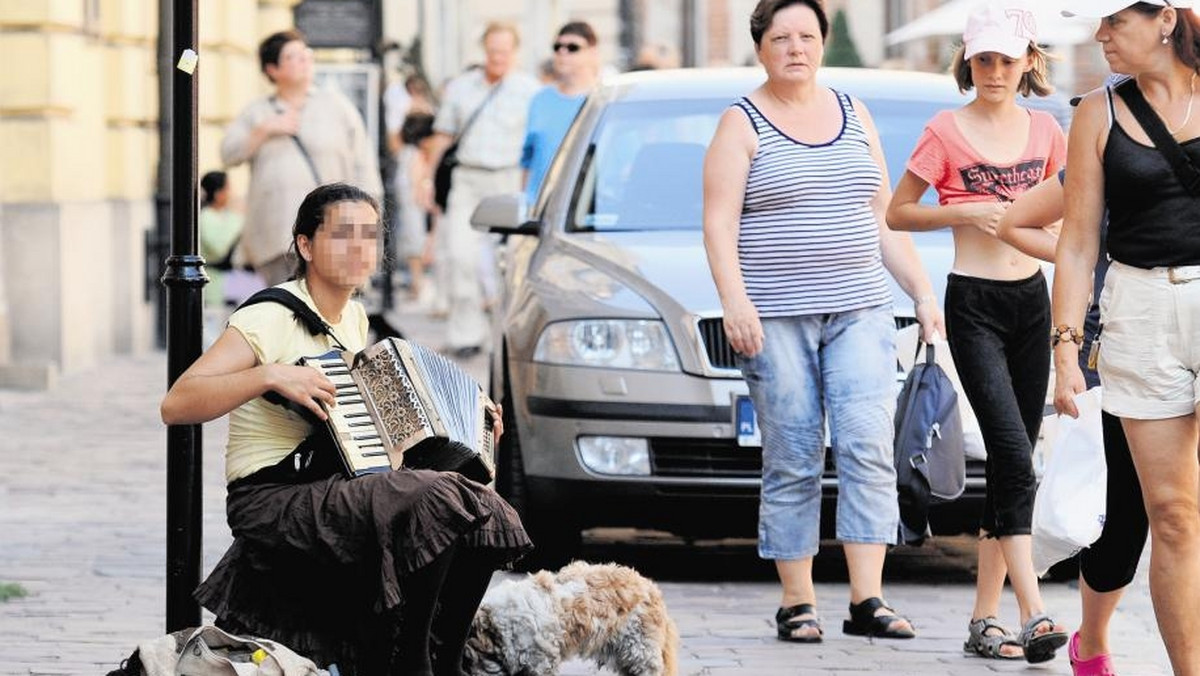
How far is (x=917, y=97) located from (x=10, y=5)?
305 inches

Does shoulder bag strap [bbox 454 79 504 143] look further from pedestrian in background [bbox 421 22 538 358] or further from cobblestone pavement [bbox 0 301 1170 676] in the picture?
cobblestone pavement [bbox 0 301 1170 676]

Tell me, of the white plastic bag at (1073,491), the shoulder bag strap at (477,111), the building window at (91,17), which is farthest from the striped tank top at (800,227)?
the building window at (91,17)

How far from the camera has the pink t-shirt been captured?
7160mm

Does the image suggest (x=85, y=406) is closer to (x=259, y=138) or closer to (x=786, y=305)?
(x=259, y=138)

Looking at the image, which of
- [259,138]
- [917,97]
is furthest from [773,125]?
[259,138]

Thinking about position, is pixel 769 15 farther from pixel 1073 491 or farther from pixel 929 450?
pixel 1073 491

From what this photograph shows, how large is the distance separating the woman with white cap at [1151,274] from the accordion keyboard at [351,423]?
1535 millimetres

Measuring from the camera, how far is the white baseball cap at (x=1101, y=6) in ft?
17.8

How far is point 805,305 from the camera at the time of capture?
23.4 ft

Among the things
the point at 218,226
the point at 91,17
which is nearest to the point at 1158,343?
the point at 91,17

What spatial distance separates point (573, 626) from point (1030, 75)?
2302 mm

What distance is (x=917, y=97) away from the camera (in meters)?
9.30

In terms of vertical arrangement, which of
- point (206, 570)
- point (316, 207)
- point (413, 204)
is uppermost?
point (316, 207)

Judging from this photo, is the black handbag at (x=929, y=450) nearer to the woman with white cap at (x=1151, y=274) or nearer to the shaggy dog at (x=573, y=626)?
the shaggy dog at (x=573, y=626)
